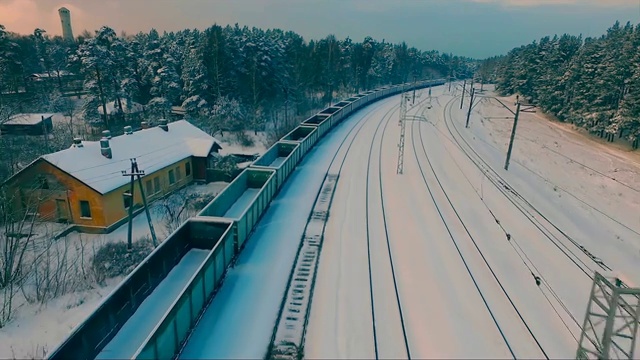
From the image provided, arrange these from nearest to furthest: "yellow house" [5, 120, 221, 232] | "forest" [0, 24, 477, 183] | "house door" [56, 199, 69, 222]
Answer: "yellow house" [5, 120, 221, 232], "house door" [56, 199, 69, 222], "forest" [0, 24, 477, 183]

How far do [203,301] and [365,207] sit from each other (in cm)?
1259

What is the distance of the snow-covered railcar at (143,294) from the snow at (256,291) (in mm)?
913

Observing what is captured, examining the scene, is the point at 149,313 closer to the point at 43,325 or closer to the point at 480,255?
the point at 43,325

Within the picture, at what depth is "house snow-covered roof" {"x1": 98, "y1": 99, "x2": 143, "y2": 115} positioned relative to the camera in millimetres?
56819

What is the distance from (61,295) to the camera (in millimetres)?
17734

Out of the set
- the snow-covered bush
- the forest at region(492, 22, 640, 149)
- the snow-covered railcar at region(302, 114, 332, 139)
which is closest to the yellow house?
the snow-covered bush

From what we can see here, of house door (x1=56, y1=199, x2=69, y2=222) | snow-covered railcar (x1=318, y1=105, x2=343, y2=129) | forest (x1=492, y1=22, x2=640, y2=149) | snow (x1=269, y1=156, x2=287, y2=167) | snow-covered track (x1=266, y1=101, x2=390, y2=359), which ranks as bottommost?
house door (x1=56, y1=199, x2=69, y2=222)

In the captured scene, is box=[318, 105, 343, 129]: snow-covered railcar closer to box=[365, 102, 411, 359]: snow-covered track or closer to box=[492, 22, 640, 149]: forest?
box=[365, 102, 411, 359]: snow-covered track

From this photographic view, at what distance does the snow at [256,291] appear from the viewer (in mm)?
12281

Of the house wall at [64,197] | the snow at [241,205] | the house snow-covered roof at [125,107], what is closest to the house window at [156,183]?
the house wall at [64,197]

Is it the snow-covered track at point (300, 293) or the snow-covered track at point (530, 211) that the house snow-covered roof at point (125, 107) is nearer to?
the snow-covered track at point (300, 293)

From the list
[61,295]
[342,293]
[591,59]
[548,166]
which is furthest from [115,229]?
[591,59]

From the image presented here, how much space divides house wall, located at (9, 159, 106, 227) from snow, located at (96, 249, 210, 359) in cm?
1272

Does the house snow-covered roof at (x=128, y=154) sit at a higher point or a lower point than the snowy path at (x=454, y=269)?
higher
